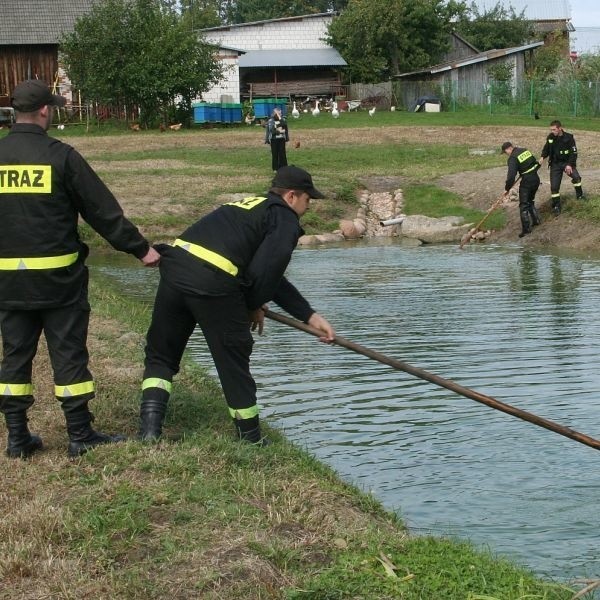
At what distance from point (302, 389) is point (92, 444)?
3172 mm

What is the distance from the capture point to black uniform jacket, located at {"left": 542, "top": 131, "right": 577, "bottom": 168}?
2097cm

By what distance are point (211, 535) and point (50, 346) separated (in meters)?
1.68

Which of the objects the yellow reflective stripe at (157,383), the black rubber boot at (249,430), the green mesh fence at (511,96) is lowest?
the black rubber boot at (249,430)

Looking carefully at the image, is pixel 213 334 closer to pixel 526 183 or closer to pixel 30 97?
pixel 30 97

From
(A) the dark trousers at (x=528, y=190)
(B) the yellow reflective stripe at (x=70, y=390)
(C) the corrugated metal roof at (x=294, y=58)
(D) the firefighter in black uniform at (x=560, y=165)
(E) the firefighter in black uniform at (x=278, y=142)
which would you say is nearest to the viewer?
(B) the yellow reflective stripe at (x=70, y=390)

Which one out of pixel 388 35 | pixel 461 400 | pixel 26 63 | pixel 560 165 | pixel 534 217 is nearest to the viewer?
pixel 461 400

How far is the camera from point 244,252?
19.6 ft

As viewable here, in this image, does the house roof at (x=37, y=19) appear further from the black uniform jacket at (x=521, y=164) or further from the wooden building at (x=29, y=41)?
the black uniform jacket at (x=521, y=164)

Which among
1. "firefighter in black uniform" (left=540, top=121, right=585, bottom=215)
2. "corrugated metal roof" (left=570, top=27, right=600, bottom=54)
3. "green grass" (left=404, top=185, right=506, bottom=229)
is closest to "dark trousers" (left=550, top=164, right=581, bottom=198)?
"firefighter in black uniform" (left=540, top=121, right=585, bottom=215)

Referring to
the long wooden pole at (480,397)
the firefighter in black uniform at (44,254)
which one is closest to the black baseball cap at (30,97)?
the firefighter in black uniform at (44,254)

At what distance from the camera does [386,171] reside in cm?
2753

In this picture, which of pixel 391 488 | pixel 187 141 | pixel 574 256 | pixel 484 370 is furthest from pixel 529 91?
pixel 391 488

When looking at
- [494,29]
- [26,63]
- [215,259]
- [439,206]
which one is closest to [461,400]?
[215,259]

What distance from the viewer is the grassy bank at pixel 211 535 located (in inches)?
168
